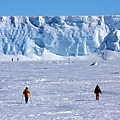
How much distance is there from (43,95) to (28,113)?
824 cm

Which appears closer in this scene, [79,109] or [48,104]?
[79,109]

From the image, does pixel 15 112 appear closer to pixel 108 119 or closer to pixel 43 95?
pixel 108 119

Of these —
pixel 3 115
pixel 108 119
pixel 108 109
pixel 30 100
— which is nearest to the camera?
pixel 108 119

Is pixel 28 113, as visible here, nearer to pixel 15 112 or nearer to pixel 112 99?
pixel 15 112

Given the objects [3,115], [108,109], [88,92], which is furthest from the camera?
[88,92]

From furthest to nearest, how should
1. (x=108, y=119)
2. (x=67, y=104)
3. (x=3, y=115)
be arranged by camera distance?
(x=67, y=104) < (x=3, y=115) < (x=108, y=119)

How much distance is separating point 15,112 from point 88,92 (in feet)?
34.4

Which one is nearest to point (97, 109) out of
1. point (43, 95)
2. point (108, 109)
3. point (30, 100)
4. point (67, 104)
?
point (108, 109)

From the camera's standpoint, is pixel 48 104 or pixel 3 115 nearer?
pixel 3 115

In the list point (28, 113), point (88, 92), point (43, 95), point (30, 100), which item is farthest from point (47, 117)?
point (88, 92)

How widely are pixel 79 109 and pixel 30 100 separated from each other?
5034 millimetres

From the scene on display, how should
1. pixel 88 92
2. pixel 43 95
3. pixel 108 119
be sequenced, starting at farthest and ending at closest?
pixel 88 92 < pixel 43 95 < pixel 108 119

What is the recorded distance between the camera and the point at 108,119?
17.8 metres

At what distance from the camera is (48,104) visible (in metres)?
23.4
